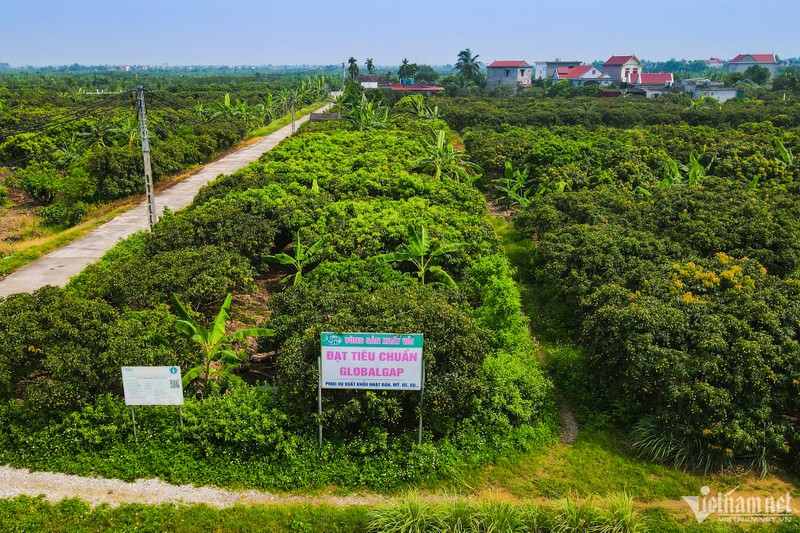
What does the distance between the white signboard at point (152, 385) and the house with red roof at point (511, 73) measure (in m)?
109

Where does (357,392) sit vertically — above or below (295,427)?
above

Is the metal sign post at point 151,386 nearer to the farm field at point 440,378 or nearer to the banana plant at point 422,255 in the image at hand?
the farm field at point 440,378

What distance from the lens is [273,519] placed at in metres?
9.43

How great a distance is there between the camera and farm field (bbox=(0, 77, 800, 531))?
33.6 feet

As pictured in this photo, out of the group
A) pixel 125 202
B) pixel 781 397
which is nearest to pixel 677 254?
pixel 781 397

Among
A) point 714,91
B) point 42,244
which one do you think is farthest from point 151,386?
point 714,91

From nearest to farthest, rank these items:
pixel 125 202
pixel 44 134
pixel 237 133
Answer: pixel 125 202 → pixel 44 134 → pixel 237 133

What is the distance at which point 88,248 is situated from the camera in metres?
23.3

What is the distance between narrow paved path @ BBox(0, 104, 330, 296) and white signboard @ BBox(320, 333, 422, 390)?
518 inches

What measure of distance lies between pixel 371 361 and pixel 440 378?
1.52 metres

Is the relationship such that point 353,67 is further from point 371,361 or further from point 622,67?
point 371,361

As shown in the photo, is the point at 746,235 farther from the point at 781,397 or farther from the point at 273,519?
the point at 273,519

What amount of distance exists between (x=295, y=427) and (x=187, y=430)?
1.97 meters

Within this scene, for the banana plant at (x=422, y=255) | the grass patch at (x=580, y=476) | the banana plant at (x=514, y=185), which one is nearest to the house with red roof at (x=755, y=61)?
the banana plant at (x=514, y=185)
